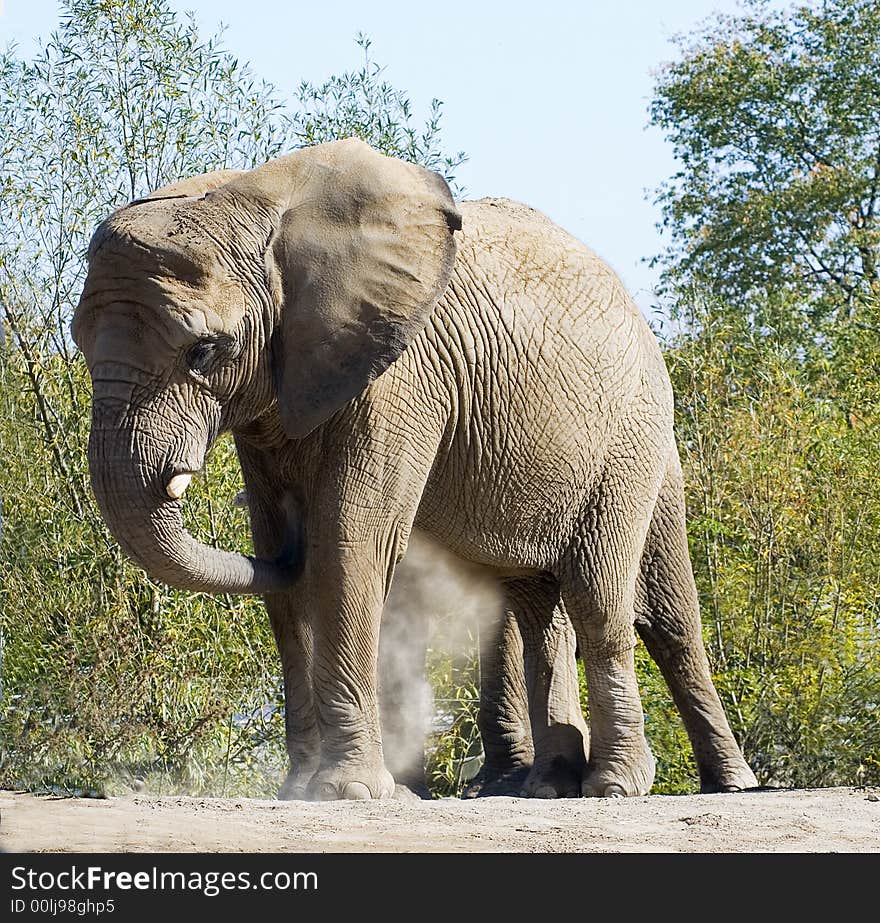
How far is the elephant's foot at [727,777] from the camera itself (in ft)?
31.5

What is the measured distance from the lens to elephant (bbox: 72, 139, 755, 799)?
6.92m

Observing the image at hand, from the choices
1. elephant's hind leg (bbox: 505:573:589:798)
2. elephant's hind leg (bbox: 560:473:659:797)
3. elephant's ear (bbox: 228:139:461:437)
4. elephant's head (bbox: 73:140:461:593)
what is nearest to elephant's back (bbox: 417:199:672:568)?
elephant's hind leg (bbox: 560:473:659:797)

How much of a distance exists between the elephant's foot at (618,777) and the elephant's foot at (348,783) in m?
1.72

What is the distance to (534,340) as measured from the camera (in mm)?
8328

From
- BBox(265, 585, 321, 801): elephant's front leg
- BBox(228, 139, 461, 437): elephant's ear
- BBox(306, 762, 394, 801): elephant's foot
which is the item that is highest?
BBox(228, 139, 461, 437): elephant's ear

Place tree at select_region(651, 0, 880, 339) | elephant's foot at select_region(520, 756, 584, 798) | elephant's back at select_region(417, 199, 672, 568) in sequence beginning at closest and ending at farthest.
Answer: elephant's back at select_region(417, 199, 672, 568)
elephant's foot at select_region(520, 756, 584, 798)
tree at select_region(651, 0, 880, 339)

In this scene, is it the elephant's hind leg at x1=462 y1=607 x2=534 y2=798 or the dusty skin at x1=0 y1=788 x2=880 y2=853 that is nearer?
the dusty skin at x1=0 y1=788 x2=880 y2=853

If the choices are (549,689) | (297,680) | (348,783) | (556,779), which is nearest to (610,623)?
(549,689)

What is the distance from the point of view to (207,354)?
22.9 ft

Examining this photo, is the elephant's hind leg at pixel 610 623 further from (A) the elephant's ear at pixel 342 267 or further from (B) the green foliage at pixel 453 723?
(B) the green foliage at pixel 453 723

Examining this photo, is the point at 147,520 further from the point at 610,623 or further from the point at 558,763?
the point at 558,763

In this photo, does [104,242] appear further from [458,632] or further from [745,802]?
[458,632]

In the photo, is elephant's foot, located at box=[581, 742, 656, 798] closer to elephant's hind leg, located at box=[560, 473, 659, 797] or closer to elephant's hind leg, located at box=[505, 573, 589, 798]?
elephant's hind leg, located at box=[560, 473, 659, 797]

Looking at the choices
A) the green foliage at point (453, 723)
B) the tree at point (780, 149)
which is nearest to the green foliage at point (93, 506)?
the green foliage at point (453, 723)
